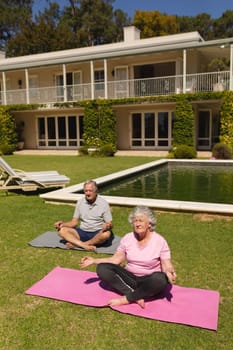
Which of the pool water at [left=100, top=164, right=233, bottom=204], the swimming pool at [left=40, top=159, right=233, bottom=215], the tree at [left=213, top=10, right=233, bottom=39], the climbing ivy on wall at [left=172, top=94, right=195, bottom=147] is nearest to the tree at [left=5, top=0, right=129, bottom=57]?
the tree at [left=213, top=10, right=233, bottom=39]

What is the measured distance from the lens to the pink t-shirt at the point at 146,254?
136 inches

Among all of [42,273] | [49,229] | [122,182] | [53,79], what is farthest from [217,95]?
[42,273]

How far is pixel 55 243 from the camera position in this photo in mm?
5176

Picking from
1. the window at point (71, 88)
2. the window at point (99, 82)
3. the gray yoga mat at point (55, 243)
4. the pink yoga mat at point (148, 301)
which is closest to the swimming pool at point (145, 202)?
the gray yoga mat at point (55, 243)

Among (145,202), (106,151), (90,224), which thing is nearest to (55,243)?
(90,224)

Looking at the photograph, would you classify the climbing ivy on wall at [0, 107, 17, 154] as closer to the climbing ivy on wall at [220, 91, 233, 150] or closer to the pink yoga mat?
the climbing ivy on wall at [220, 91, 233, 150]

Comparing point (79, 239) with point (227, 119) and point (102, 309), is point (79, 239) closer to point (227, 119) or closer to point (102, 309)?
point (102, 309)

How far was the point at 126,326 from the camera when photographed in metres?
3.07

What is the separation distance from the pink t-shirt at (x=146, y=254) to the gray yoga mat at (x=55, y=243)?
1345 millimetres

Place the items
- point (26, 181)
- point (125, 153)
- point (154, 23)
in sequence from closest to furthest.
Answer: point (26, 181), point (125, 153), point (154, 23)

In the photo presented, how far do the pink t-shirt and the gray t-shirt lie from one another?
4.75 ft

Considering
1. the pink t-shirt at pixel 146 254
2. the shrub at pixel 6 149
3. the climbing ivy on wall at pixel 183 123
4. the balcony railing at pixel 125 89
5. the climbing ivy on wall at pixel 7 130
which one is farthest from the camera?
the climbing ivy on wall at pixel 7 130

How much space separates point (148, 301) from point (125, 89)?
70.5 ft

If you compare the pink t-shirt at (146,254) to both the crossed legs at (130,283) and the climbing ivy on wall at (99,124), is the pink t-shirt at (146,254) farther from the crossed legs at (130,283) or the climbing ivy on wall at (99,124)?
the climbing ivy on wall at (99,124)
